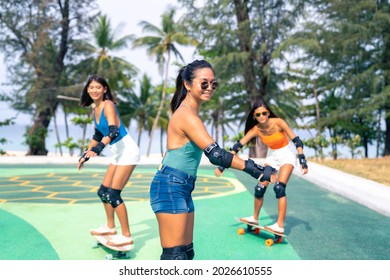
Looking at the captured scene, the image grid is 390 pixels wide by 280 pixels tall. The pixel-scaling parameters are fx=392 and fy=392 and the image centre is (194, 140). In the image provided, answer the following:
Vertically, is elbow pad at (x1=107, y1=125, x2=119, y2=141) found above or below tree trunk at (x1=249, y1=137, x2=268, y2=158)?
above

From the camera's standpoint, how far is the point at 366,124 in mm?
29000

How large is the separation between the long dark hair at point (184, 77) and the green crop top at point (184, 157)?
0.38 meters

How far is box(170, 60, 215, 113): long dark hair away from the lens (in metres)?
2.52

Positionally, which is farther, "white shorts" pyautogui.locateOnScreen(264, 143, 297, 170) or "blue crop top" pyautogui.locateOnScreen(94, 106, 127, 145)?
"white shorts" pyautogui.locateOnScreen(264, 143, 297, 170)

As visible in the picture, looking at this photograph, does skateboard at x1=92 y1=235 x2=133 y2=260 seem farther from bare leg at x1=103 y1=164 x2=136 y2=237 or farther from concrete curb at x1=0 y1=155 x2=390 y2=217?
concrete curb at x1=0 y1=155 x2=390 y2=217

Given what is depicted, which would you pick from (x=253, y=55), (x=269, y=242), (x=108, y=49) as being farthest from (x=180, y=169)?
(x=108, y=49)

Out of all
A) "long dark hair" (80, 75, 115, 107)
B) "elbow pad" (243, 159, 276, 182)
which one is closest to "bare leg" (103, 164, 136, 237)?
"long dark hair" (80, 75, 115, 107)

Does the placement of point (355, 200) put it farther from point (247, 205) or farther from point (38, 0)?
point (38, 0)

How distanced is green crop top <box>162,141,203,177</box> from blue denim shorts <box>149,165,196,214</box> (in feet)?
0.09

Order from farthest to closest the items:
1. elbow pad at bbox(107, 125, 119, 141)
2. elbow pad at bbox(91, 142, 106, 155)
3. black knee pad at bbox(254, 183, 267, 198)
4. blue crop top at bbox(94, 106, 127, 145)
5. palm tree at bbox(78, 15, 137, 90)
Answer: palm tree at bbox(78, 15, 137, 90), black knee pad at bbox(254, 183, 267, 198), blue crop top at bbox(94, 106, 127, 145), elbow pad at bbox(107, 125, 119, 141), elbow pad at bbox(91, 142, 106, 155)

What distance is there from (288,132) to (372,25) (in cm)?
1848

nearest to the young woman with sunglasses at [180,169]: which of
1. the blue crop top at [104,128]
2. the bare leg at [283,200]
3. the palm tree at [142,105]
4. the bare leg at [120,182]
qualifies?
the bare leg at [120,182]

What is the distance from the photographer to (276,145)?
16.8ft

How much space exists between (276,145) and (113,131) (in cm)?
219
